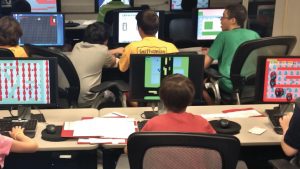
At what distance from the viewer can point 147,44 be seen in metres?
3.76

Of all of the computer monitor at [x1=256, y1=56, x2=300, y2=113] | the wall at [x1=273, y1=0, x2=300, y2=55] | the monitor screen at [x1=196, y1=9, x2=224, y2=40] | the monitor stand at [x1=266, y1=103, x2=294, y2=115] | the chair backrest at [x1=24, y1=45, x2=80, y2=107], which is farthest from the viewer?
the wall at [x1=273, y1=0, x2=300, y2=55]

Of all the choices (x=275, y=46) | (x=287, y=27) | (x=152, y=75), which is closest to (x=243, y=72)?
(x=275, y=46)

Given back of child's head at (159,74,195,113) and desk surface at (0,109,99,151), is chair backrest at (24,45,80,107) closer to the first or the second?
desk surface at (0,109,99,151)

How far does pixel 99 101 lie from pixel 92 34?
59 cm

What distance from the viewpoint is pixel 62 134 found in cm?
271

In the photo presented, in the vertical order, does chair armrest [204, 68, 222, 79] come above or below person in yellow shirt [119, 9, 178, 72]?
below

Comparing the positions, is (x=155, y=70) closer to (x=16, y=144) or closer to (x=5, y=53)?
(x=16, y=144)

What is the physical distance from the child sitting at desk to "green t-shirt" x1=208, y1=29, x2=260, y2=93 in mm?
2019

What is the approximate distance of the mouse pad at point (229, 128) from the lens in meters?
2.80

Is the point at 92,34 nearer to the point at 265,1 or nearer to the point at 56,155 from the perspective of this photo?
the point at 56,155

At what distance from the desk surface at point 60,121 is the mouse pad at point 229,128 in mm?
730

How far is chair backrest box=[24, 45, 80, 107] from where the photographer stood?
350cm

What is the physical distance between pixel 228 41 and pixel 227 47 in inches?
2.0

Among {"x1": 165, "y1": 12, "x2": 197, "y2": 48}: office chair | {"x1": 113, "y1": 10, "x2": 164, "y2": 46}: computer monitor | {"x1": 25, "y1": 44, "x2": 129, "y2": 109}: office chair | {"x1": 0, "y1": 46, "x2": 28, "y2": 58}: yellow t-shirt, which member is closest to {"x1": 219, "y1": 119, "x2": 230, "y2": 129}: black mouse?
{"x1": 25, "y1": 44, "x2": 129, "y2": 109}: office chair
